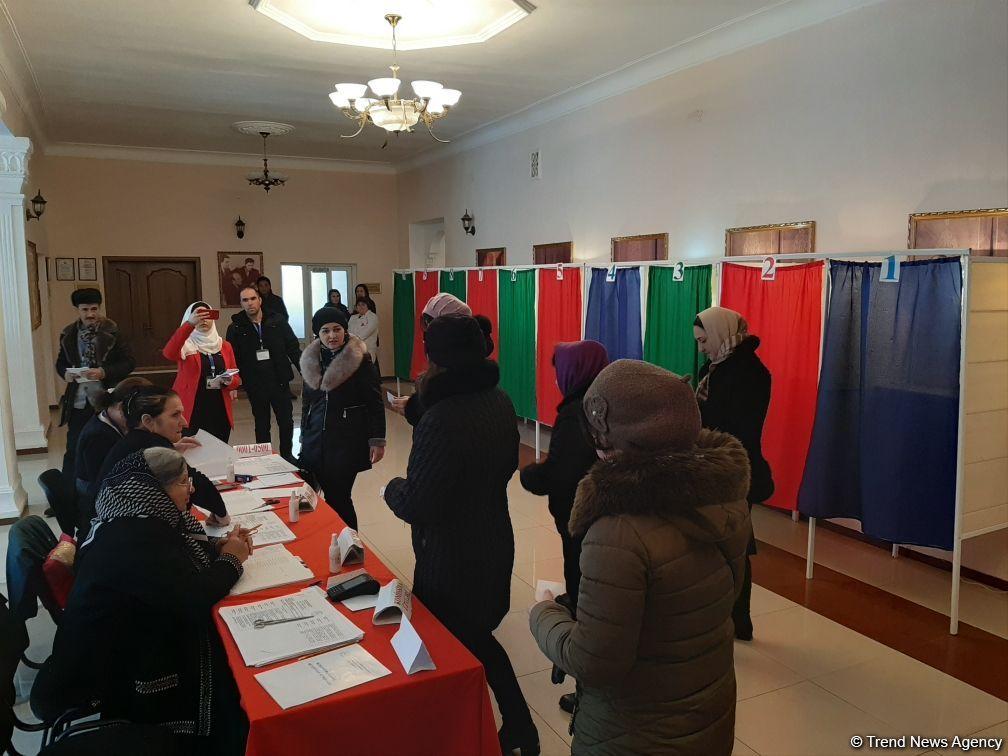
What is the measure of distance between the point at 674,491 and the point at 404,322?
862cm

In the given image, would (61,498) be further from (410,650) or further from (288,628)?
(410,650)

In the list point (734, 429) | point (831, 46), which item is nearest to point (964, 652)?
point (734, 429)

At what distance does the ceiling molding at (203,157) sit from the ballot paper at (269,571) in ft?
30.1

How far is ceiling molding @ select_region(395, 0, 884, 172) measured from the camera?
15.4ft

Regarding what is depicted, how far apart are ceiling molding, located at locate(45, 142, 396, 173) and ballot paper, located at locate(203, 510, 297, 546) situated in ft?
28.7

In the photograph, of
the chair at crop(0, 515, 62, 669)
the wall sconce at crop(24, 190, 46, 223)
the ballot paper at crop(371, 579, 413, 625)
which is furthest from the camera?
the wall sconce at crop(24, 190, 46, 223)

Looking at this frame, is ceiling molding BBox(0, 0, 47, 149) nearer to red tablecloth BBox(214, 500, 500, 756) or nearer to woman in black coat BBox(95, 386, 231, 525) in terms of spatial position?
woman in black coat BBox(95, 386, 231, 525)

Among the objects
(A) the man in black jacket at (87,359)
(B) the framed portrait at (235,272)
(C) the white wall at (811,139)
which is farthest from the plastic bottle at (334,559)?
(B) the framed portrait at (235,272)

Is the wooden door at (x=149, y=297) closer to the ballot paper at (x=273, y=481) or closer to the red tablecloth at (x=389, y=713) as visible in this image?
the ballot paper at (x=273, y=481)

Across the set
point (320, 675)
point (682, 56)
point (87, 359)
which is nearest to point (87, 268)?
point (87, 359)

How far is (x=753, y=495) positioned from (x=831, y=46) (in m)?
3.23

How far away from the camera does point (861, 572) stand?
13.4 feet

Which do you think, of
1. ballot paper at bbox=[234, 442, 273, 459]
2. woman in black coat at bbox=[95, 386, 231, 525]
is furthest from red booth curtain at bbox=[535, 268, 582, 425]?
woman in black coat at bbox=[95, 386, 231, 525]

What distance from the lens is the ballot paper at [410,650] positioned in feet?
5.58
